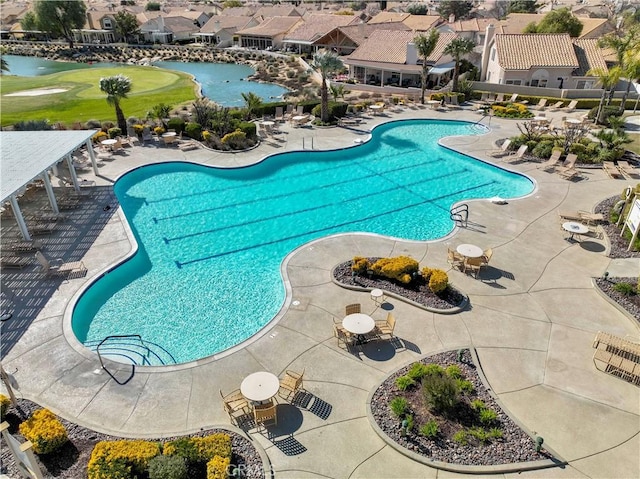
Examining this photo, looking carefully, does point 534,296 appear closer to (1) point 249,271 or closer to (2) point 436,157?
(1) point 249,271

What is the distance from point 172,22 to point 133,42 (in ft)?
34.7

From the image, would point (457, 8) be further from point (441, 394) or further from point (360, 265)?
point (441, 394)

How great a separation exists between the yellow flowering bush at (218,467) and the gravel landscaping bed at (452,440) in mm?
3730

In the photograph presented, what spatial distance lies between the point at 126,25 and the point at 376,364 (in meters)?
113

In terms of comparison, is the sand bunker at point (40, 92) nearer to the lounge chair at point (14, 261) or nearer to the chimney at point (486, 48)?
the lounge chair at point (14, 261)

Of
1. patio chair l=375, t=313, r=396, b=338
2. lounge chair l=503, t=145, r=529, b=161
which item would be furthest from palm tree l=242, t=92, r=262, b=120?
patio chair l=375, t=313, r=396, b=338

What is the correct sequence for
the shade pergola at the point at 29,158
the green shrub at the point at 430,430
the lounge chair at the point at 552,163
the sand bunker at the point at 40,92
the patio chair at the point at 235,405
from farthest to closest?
the sand bunker at the point at 40,92 → the lounge chair at the point at 552,163 → the shade pergola at the point at 29,158 → the patio chair at the point at 235,405 → the green shrub at the point at 430,430

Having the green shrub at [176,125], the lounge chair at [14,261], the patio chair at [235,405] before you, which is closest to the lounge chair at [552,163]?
the patio chair at [235,405]

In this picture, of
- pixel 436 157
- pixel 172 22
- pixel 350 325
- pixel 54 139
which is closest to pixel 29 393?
pixel 350 325

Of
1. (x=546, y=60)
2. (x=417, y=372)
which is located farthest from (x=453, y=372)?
(x=546, y=60)

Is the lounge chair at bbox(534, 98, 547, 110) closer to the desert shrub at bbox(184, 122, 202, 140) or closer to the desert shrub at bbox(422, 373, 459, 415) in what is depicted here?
the desert shrub at bbox(184, 122, 202, 140)

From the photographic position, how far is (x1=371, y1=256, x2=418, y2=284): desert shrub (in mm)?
15555

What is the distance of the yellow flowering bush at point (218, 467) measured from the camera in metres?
8.99

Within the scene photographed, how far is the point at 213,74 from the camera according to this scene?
220 feet
